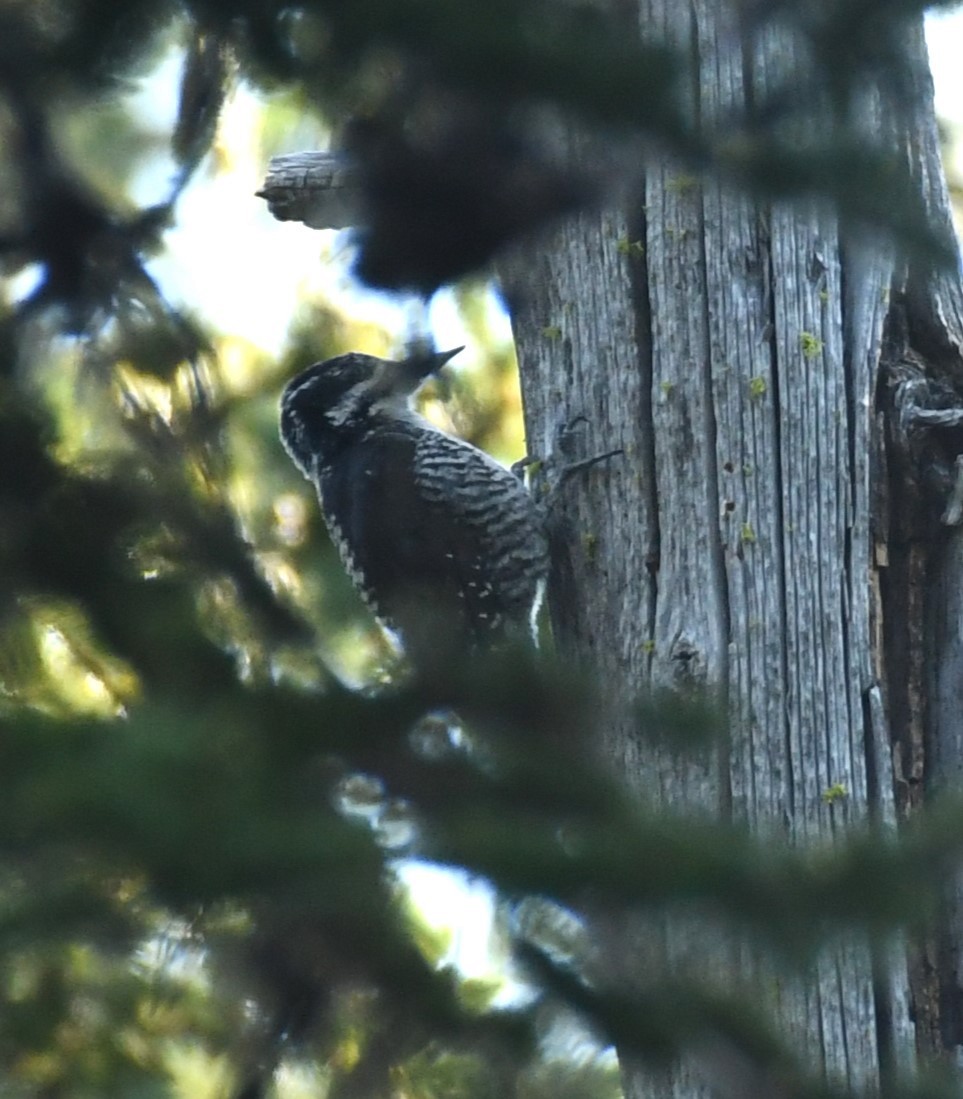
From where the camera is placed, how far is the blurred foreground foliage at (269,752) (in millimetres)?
1497

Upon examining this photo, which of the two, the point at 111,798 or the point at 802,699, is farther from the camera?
the point at 802,699

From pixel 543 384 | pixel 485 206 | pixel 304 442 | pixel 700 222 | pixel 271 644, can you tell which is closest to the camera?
pixel 271 644

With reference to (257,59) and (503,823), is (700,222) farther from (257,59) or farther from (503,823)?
(503,823)

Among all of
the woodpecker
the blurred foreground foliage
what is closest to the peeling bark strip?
the woodpecker

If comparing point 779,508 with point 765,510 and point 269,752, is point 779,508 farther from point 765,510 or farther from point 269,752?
point 269,752

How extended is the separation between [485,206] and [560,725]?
0.73 metres

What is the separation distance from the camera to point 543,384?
159 inches

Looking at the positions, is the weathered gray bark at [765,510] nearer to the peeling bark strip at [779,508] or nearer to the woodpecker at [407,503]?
the peeling bark strip at [779,508]

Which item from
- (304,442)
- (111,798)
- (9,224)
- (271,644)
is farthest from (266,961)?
(304,442)

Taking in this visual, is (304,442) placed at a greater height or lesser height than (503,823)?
lesser

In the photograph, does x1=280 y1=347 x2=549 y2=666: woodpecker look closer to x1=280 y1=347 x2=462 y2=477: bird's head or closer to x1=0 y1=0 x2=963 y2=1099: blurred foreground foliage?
x1=280 y1=347 x2=462 y2=477: bird's head

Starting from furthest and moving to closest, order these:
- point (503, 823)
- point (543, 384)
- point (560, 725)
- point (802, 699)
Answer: point (543, 384), point (802, 699), point (560, 725), point (503, 823)

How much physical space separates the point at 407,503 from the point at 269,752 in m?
3.11

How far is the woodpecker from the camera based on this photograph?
185 inches
